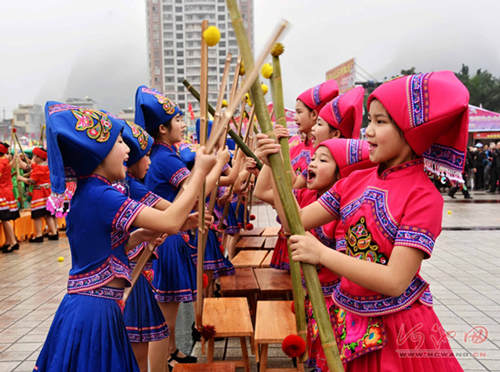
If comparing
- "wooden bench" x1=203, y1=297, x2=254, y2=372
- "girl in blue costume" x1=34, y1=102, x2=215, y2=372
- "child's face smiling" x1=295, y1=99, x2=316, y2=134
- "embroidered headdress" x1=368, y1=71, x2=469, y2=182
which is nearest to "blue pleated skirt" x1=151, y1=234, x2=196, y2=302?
"wooden bench" x1=203, y1=297, x2=254, y2=372

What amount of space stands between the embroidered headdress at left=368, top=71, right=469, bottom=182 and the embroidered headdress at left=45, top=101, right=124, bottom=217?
1147 mm

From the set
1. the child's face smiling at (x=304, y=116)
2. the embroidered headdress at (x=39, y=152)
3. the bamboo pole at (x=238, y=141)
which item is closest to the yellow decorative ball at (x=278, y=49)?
the bamboo pole at (x=238, y=141)

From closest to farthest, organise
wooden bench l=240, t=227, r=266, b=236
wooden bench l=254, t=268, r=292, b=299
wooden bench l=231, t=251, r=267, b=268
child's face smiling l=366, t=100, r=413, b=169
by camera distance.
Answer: child's face smiling l=366, t=100, r=413, b=169
wooden bench l=254, t=268, r=292, b=299
wooden bench l=231, t=251, r=267, b=268
wooden bench l=240, t=227, r=266, b=236

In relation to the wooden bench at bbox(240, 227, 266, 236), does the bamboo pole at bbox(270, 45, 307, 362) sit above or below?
above

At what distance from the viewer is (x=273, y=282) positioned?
3855 millimetres

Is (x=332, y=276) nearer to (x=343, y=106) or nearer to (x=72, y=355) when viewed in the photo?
(x=343, y=106)

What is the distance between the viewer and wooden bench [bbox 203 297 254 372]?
2934 mm

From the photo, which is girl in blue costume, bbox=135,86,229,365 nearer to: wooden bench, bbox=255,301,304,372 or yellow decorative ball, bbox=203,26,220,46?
wooden bench, bbox=255,301,304,372

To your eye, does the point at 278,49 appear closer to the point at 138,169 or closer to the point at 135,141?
the point at 135,141

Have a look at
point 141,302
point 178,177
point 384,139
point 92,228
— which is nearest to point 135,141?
point 178,177

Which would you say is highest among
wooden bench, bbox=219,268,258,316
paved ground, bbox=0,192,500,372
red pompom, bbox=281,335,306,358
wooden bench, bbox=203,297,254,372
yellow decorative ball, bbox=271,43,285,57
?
yellow decorative ball, bbox=271,43,285,57

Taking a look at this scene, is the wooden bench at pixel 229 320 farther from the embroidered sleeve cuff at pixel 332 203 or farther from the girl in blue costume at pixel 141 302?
the embroidered sleeve cuff at pixel 332 203

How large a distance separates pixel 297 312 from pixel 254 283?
6.71 ft

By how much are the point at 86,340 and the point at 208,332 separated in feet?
3.61
